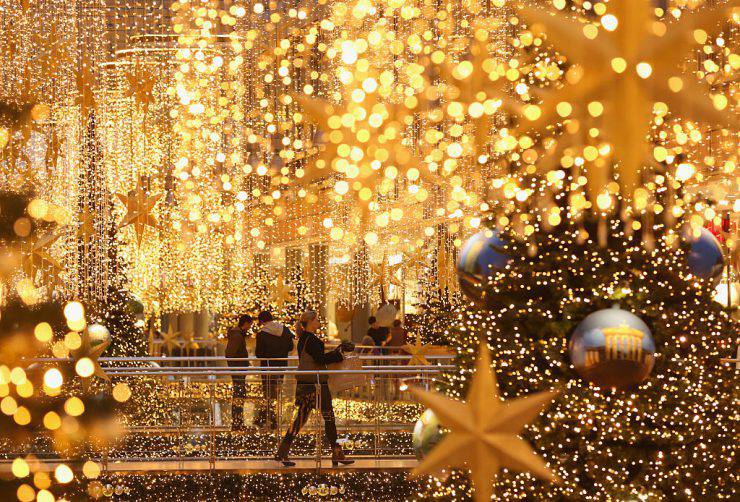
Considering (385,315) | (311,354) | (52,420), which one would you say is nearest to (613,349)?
(52,420)

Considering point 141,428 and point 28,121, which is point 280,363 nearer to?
point 141,428

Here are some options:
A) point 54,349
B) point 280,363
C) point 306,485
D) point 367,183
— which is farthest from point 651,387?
point 280,363

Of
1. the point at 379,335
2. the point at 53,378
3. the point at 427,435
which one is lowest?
the point at 427,435

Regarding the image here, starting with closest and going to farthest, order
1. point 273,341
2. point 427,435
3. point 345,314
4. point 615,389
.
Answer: point 615,389
point 427,435
point 273,341
point 345,314

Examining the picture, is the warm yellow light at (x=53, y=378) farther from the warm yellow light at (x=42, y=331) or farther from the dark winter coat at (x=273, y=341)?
the dark winter coat at (x=273, y=341)

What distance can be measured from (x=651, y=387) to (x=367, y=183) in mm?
1442

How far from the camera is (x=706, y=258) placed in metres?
4.60

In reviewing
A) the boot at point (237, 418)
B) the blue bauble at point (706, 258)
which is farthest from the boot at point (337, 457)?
the blue bauble at point (706, 258)

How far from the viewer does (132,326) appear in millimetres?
12156

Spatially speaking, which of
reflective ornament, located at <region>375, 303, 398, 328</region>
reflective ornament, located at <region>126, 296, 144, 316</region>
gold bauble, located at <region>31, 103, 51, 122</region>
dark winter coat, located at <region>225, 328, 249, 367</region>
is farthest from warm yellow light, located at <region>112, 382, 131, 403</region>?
reflective ornament, located at <region>375, 303, 398, 328</region>

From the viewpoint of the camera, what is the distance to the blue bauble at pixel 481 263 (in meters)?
4.57

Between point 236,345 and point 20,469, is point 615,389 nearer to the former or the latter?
point 20,469

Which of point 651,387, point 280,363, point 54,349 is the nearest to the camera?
point 54,349

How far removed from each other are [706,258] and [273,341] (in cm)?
629
